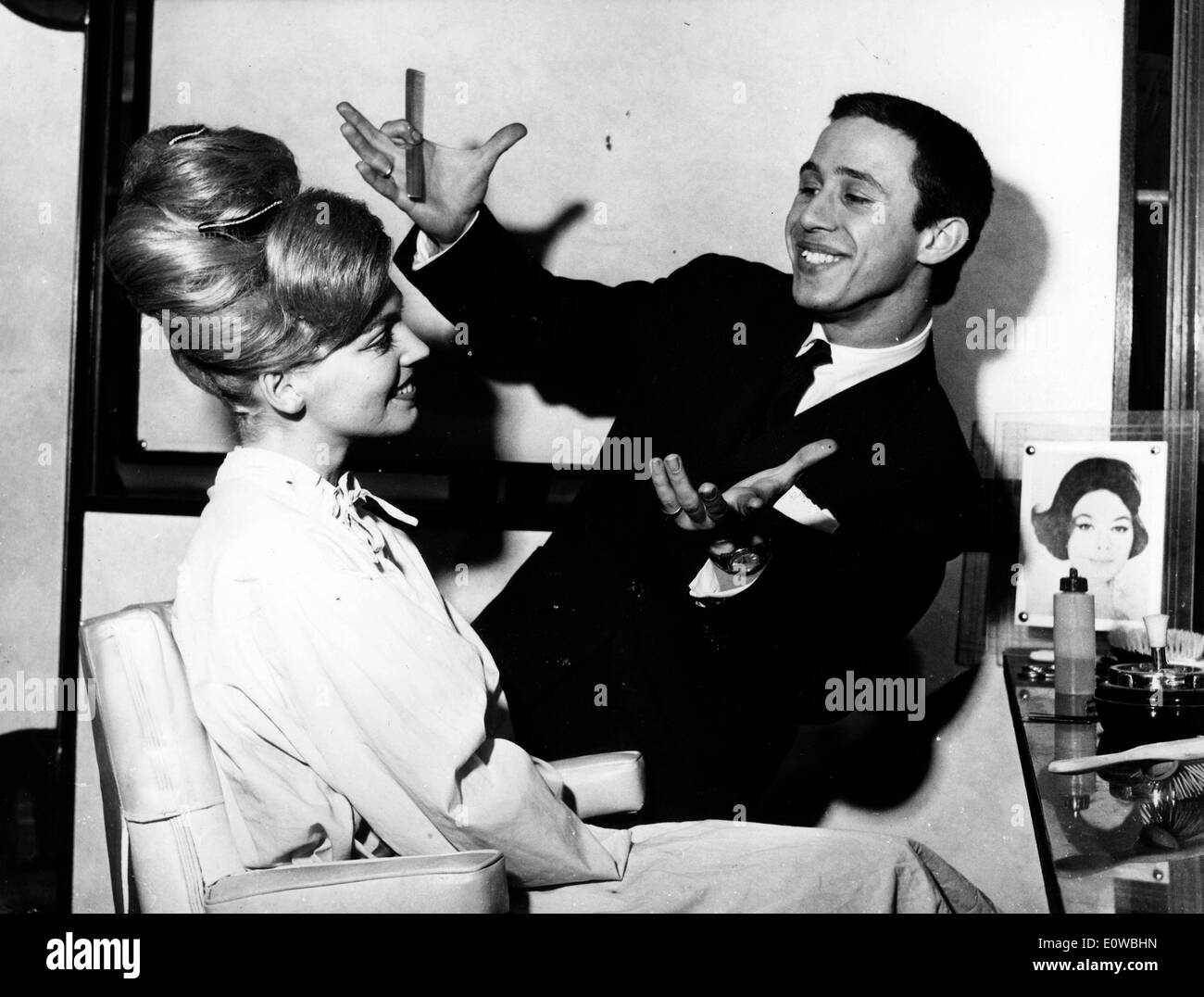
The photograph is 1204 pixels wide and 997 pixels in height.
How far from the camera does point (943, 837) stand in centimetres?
199

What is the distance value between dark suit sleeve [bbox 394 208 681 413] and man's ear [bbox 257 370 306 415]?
16.9 inches

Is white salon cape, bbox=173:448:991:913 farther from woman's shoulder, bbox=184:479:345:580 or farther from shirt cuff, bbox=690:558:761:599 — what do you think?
shirt cuff, bbox=690:558:761:599

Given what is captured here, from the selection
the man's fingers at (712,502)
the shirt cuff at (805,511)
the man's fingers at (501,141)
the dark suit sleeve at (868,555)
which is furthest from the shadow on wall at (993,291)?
the man's fingers at (501,141)

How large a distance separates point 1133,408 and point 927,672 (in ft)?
1.93

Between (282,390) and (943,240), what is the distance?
1.11 meters

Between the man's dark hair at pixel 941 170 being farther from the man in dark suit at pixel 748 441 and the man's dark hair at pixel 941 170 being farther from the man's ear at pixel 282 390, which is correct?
the man's ear at pixel 282 390

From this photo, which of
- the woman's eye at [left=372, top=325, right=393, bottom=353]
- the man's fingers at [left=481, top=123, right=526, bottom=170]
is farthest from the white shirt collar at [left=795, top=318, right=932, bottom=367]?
the woman's eye at [left=372, top=325, right=393, bottom=353]

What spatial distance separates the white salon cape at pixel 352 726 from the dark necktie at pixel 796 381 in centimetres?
72

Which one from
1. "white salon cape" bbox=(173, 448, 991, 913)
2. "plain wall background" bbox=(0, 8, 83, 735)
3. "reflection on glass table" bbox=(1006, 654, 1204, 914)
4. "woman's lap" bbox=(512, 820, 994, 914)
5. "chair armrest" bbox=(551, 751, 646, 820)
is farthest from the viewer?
"plain wall background" bbox=(0, 8, 83, 735)

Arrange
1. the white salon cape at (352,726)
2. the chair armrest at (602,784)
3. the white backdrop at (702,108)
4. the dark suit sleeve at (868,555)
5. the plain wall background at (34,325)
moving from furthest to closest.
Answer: the plain wall background at (34,325)
the white backdrop at (702,108)
the dark suit sleeve at (868,555)
the chair armrest at (602,784)
the white salon cape at (352,726)

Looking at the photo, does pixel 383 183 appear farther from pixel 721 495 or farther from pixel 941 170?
pixel 941 170

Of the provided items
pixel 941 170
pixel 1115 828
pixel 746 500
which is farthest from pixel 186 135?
pixel 1115 828

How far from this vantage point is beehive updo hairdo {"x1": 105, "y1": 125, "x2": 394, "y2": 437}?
58.7 inches

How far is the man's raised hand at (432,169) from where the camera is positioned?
73.0 inches
